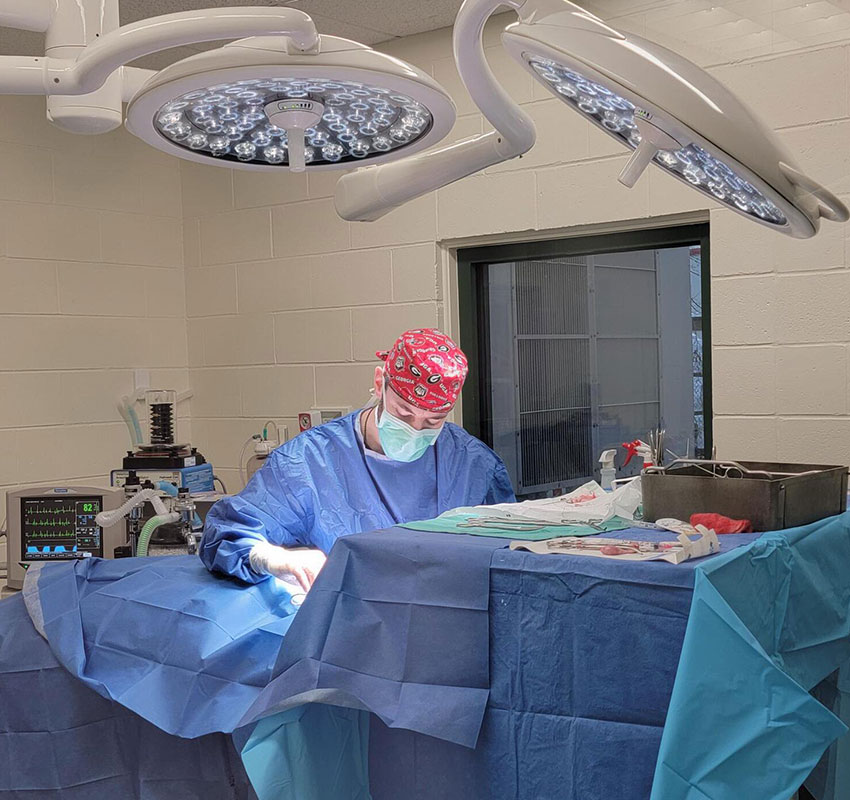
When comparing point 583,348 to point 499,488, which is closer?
point 499,488

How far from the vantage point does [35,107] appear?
3.63m

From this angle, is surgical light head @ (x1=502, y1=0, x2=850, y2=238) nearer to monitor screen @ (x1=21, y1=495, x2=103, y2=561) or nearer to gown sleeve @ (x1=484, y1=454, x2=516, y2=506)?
gown sleeve @ (x1=484, y1=454, x2=516, y2=506)

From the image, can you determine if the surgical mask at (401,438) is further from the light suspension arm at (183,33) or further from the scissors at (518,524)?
the light suspension arm at (183,33)

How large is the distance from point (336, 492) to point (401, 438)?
222 millimetres

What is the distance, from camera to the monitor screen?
2.78m

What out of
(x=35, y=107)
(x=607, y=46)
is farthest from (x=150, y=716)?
(x=35, y=107)

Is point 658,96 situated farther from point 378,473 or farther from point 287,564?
point 378,473

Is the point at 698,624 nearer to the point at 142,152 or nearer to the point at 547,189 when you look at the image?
the point at 547,189

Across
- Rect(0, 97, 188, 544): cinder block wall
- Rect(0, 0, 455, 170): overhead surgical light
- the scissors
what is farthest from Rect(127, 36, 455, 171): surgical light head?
Rect(0, 97, 188, 544): cinder block wall

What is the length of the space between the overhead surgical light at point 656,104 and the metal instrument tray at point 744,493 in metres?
0.42

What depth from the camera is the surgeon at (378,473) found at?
8.03ft

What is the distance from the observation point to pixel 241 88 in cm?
125

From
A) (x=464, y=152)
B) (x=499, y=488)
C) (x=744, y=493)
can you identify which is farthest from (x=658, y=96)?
(x=499, y=488)

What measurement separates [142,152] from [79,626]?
2284 millimetres
